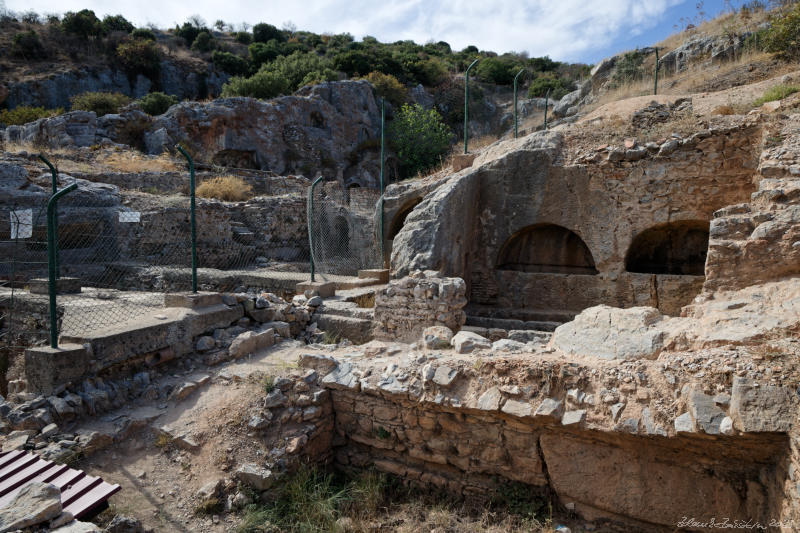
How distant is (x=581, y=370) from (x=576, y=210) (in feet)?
17.1

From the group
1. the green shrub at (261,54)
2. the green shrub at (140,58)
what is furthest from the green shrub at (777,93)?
the green shrub at (140,58)

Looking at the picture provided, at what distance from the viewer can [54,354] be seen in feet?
13.3

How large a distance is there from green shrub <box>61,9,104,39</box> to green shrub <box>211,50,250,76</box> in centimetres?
802

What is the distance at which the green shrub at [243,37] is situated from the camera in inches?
1585

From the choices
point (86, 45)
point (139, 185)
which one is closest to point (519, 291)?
point (139, 185)

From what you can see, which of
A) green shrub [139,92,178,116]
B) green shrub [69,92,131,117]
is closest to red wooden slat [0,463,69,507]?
green shrub [69,92,131,117]

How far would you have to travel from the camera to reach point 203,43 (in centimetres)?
3644

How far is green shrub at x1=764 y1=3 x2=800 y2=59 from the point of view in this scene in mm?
10820

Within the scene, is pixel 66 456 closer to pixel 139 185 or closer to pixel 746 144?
pixel 746 144

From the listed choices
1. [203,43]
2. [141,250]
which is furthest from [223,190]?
[203,43]

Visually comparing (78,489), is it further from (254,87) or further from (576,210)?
(254,87)

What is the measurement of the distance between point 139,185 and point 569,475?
585 inches

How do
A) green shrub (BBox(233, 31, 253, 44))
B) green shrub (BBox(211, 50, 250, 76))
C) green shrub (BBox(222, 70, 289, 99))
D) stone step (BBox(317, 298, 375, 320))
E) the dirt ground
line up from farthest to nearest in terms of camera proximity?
1. green shrub (BBox(233, 31, 253, 44))
2. green shrub (BBox(211, 50, 250, 76))
3. green shrub (BBox(222, 70, 289, 99))
4. stone step (BBox(317, 298, 375, 320))
5. the dirt ground

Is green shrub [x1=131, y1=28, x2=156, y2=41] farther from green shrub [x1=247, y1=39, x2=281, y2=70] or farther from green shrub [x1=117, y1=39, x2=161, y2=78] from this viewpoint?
green shrub [x1=247, y1=39, x2=281, y2=70]
